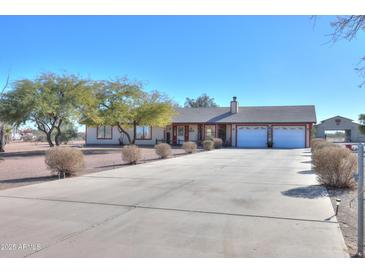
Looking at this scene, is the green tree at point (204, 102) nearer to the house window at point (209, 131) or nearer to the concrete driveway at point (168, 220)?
the house window at point (209, 131)

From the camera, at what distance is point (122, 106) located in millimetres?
26500

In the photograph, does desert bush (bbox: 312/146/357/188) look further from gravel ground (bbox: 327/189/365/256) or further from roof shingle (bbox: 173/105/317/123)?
roof shingle (bbox: 173/105/317/123)

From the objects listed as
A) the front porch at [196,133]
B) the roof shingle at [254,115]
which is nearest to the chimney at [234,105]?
the roof shingle at [254,115]

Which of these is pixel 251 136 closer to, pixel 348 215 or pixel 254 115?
pixel 254 115

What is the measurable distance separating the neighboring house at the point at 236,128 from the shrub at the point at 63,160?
24.5 meters

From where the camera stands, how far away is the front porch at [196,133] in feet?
114

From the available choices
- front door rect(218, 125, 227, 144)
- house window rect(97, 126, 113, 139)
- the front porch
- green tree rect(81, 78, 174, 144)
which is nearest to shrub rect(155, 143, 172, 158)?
green tree rect(81, 78, 174, 144)

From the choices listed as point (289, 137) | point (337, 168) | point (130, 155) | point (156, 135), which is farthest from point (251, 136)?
point (337, 168)

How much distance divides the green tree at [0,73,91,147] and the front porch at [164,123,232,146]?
1416 cm

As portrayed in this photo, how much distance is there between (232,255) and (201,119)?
32.0 m

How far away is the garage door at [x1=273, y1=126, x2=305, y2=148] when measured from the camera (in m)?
31.6
